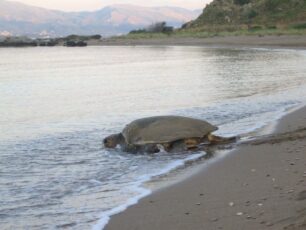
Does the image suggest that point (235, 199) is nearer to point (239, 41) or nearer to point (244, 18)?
point (239, 41)

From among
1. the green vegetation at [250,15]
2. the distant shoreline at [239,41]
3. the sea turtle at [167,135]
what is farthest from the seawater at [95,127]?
the green vegetation at [250,15]

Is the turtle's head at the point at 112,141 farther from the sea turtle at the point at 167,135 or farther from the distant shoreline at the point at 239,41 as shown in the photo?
the distant shoreline at the point at 239,41

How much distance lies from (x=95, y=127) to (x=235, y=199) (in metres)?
7.65

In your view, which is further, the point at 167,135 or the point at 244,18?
the point at 244,18

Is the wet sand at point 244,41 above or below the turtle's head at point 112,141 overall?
above

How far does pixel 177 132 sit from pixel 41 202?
371cm

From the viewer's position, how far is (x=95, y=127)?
43.6ft

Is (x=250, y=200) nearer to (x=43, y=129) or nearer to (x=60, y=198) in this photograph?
(x=60, y=198)

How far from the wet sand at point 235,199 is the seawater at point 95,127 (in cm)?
51

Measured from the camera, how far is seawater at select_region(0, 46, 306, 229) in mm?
6777

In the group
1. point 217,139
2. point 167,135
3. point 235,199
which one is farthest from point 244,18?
point 235,199

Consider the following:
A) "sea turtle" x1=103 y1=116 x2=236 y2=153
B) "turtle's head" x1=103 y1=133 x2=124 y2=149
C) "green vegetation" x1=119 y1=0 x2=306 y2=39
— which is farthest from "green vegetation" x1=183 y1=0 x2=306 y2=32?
"turtle's head" x1=103 y1=133 x2=124 y2=149

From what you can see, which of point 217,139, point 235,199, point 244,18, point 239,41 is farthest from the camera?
point 244,18

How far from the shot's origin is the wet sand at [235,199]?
519 centimetres
